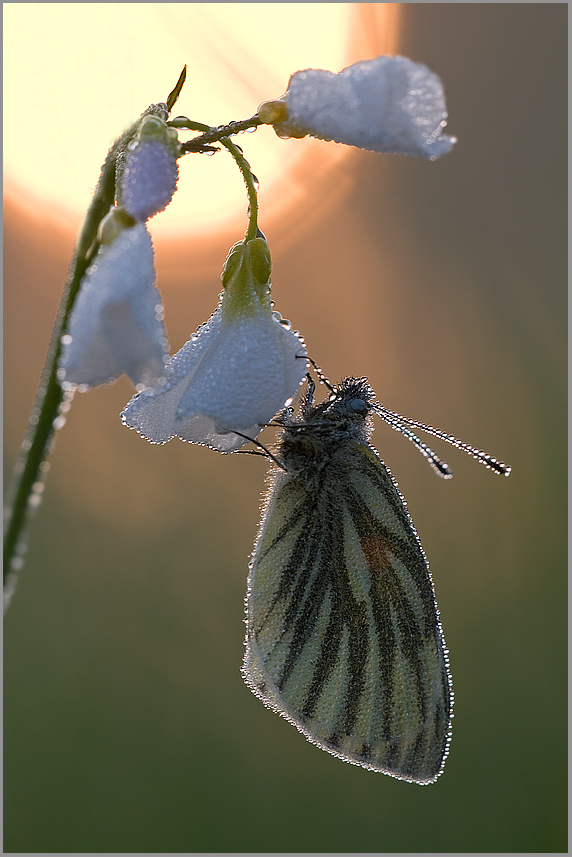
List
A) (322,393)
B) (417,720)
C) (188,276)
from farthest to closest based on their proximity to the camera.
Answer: (188,276), (322,393), (417,720)

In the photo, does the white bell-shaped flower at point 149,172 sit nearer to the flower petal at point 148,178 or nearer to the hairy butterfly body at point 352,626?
the flower petal at point 148,178

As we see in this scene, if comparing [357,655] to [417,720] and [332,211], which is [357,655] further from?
[332,211]

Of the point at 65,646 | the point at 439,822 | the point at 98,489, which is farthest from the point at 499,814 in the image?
the point at 98,489

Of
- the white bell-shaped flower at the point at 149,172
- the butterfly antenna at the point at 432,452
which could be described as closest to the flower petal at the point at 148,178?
the white bell-shaped flower at the point at 149,172

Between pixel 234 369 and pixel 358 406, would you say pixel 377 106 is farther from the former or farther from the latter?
pixel 358 406

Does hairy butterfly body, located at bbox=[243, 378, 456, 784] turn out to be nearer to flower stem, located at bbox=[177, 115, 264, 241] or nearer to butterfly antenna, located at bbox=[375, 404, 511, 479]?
butterfly antenna, located at bbox=[375, 404, 511, 479]
